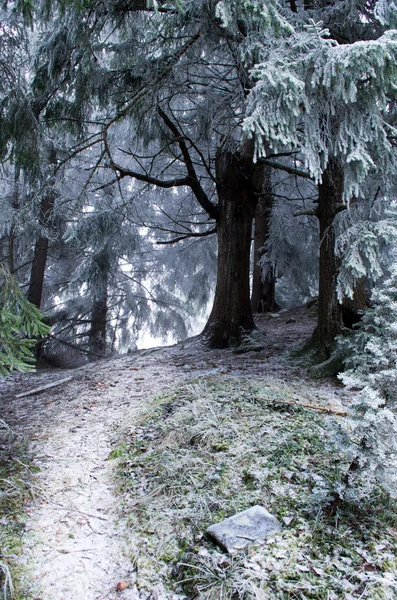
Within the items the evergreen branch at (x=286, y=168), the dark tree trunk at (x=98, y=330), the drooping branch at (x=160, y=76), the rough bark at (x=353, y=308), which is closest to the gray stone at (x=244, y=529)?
the rough bark at (x=353, y=308)

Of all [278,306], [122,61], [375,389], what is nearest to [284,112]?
[375,389]

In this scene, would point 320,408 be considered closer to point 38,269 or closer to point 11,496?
point 11,496

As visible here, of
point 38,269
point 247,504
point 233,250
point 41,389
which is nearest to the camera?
point 247,504

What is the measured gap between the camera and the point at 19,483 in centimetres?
279

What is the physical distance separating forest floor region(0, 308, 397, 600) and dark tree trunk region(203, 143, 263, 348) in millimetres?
1476

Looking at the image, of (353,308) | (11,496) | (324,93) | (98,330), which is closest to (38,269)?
(98,330)

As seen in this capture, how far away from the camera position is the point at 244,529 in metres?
2.20

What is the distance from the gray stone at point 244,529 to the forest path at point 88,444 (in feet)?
1.36

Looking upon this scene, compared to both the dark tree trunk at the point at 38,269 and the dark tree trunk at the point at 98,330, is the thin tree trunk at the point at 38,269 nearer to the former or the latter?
the dark tree trunk at the point at 38,269

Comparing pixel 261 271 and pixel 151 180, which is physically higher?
pixel 151 180

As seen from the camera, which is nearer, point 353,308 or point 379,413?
point 379,413

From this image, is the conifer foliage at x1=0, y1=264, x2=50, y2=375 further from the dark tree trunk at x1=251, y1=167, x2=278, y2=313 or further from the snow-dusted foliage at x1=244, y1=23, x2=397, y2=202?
the dark tree trunk at x1=251, y1=167, x2=278, y2=313

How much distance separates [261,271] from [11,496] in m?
7.79

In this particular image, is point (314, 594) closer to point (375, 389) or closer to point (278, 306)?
point (375, 389)
